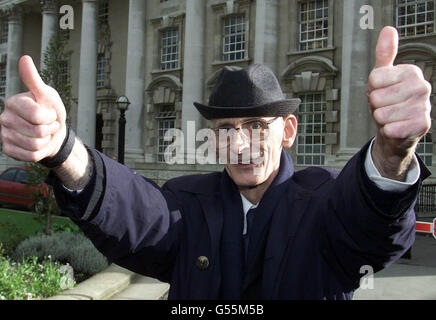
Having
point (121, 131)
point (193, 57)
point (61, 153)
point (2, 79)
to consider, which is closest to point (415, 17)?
point (193, 57)

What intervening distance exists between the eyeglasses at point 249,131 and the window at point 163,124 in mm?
19135

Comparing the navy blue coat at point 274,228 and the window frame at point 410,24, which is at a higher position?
the window frame at point 410,24

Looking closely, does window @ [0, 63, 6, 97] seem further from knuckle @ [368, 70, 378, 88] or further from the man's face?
knuckle @ [368, 70, 378, 88]

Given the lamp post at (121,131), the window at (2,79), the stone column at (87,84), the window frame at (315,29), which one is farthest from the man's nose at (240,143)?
the window at (2,79)

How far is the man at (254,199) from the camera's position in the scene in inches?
56.9

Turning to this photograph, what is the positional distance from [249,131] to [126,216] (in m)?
0.72

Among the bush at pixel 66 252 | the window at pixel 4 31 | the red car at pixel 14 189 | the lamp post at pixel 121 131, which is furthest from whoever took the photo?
the window at pixel 4 31

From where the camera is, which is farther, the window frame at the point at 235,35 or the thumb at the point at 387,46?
the window frame at the point at 235,35

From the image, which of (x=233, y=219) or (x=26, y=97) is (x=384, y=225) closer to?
(x=233, y=219)

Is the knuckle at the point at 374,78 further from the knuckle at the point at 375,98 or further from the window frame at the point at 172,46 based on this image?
the window frame at the point at 172,46

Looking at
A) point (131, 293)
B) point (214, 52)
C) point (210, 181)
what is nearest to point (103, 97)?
point (214, 52)

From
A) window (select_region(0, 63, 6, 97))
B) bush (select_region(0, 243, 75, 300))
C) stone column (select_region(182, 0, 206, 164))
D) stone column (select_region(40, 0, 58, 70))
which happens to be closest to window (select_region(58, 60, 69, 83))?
bush (select_region(0, 243, 75, 300))

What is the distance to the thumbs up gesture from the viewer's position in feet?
4.74
